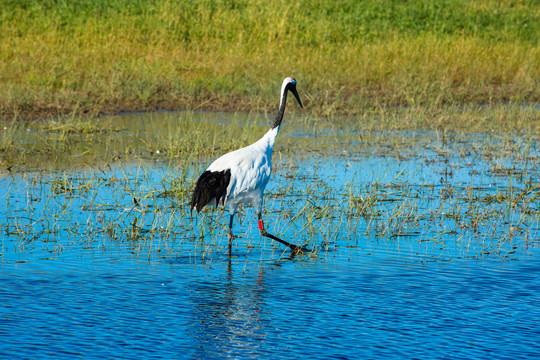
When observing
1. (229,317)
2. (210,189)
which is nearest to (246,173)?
(210,189)

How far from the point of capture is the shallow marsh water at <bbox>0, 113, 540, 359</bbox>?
4535mm

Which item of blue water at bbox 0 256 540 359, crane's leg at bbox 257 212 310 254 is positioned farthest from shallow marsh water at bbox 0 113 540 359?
crane's leg at bbox 257 212 310 254

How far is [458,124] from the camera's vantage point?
40.9 ft

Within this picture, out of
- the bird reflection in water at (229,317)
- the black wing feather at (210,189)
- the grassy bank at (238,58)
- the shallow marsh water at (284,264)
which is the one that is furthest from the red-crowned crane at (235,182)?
the grassy bank at (238,58)

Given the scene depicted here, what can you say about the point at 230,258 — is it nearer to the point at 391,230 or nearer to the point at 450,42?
the point at 391,230

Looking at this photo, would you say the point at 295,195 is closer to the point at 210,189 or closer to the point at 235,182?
the point at 235,182

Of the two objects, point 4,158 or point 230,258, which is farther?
point 4,158

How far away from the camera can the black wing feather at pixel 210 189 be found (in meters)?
6.32

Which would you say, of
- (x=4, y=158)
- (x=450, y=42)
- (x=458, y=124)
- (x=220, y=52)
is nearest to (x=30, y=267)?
(x=4, y=158)

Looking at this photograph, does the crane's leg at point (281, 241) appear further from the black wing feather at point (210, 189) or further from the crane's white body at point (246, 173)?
the black wing feather at point (210, 189)

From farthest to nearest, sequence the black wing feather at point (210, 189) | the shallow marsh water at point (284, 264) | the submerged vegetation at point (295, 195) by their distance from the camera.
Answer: the submerged vegetation at point (295, 195), the black wing feather at point (210, 189), the shallow marsh water at point (284, 264)

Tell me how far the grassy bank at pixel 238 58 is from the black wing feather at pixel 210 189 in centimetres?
620

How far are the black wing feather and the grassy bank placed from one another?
620 centimetres

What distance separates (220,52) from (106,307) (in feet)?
40.7
